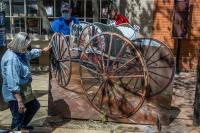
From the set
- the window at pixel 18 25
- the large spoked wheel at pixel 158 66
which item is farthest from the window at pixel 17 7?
the large spoked wheel at pixel 158 66

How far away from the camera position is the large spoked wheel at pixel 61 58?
23.7 feet

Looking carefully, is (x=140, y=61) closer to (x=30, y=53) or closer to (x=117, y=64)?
(x=117, y=64)

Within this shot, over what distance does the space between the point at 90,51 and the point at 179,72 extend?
18.0 ft

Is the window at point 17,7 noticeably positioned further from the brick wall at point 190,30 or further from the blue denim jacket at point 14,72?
the blue denim jacket at point 14,72

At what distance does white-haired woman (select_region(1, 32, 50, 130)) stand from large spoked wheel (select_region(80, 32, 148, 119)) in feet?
3.84

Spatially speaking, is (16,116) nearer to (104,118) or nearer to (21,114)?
(21,114)

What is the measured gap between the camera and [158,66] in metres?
7.07

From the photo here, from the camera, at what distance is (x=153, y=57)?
7113 mm

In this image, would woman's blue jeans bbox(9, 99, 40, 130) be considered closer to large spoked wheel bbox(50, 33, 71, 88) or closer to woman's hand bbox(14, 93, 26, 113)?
woman's hand bbox(14, 93, 26, 113)

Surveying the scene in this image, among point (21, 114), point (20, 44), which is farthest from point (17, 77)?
point (21, 114)

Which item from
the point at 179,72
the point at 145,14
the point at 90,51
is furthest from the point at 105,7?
the point at 90,51

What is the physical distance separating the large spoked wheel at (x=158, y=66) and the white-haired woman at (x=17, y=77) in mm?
1888

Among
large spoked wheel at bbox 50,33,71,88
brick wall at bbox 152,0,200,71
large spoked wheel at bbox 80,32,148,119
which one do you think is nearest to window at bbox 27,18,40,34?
brick wall at bbox 152,0,200,71

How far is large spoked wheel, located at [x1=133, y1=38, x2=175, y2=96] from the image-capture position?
23.1ft
